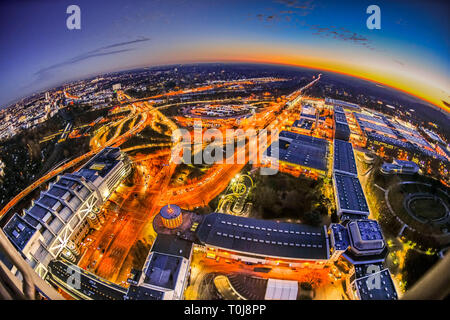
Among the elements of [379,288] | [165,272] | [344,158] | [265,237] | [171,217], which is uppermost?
[344,158]

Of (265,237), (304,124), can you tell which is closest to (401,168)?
(304,124)

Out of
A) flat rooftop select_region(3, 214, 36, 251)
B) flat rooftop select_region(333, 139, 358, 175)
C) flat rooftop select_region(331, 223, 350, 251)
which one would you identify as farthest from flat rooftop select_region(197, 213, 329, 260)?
flat rooftop select_region(3, 214, 36, 251)

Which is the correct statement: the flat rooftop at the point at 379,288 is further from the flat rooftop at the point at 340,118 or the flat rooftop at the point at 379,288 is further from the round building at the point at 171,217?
the flat rooftop at the point at 340,118

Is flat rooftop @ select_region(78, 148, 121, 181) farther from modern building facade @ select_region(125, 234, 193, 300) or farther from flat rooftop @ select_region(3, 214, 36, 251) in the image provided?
modern building facade @ select_region(125, 234, 193, 300)

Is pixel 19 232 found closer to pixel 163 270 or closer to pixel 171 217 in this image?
pixel 171 217

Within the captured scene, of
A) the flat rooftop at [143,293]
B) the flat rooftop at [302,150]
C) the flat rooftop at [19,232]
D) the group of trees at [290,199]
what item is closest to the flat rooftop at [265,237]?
the group of trees at [290,199]
